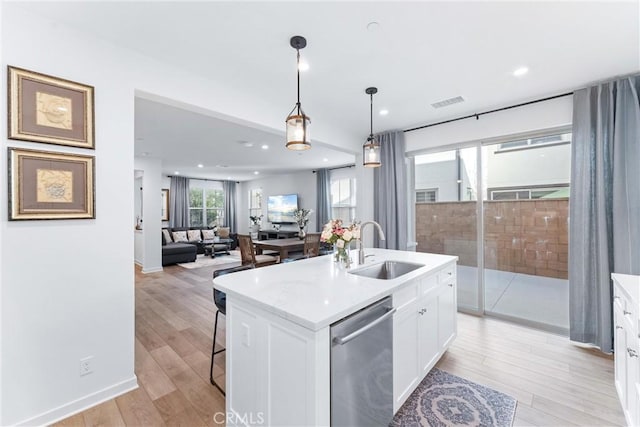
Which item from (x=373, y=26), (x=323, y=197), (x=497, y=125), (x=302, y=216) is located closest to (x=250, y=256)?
(x=302, y=216)

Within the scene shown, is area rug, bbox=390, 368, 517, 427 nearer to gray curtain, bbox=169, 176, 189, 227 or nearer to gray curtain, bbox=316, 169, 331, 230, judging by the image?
gray curtain, bbox=316, 169, 331, 230

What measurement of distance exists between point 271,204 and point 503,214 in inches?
302

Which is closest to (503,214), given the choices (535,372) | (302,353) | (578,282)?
(578,282)

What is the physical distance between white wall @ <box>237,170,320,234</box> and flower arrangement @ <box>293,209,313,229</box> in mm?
288

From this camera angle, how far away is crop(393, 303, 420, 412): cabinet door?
1.75 metres

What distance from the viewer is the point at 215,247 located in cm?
864

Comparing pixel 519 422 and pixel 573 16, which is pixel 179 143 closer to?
pixel 573 16

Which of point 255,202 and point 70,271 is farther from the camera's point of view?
point 255,202

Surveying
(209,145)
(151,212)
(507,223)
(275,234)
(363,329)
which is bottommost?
(275,234)

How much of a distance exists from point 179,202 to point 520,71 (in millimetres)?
9776

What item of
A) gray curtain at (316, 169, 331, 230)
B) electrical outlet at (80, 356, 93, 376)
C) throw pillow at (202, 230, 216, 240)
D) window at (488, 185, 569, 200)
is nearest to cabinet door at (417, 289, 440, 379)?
window at (488, 185, 569, 200)

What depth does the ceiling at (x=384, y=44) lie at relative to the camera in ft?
5.78

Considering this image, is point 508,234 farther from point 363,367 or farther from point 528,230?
point 363,367

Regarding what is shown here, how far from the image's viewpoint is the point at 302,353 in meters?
1.26
